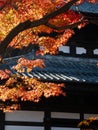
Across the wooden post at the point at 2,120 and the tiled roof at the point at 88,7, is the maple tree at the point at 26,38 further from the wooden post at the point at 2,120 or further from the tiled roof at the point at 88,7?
the tiled roof at the point at 88,7

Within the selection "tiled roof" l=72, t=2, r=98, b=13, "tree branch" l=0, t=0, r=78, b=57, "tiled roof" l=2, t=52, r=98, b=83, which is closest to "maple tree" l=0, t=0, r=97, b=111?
"tiled roof" l=2, t=52, r=98, b=83

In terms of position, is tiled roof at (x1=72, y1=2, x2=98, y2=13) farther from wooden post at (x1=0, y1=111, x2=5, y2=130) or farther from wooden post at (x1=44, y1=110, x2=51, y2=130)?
wooden post at (x1=0, y1=111, x2=5, y2=130)

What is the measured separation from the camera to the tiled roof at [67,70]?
13.7 metres

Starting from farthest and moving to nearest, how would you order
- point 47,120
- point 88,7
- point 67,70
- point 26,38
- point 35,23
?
point 88,7 → point 67,70 → point 47,120 → point 26,38 → point 35,23

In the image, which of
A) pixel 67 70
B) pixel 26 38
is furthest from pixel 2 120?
pixel 67 70

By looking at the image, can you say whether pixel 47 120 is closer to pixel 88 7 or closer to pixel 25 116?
pixel 25 116

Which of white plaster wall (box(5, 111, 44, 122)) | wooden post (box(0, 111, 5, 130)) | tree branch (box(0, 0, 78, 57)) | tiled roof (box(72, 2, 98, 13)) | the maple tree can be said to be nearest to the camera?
tree branch (box(0, 0, 78, 57))

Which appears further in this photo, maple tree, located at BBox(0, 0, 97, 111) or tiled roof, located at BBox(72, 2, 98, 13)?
tiled roof, located at BBox(72, 2, 98, 13)

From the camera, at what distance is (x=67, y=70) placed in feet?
50.5

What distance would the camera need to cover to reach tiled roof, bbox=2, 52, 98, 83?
1366 centimetres

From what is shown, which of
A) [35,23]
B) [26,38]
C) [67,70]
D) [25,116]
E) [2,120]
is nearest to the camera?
[35,23]

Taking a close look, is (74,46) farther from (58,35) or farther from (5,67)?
(5,67)

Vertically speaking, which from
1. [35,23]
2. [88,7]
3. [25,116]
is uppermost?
[88,7]

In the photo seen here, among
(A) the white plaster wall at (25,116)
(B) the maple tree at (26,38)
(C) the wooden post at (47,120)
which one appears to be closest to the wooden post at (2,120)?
(A) the white plaster wall at (25,116)
